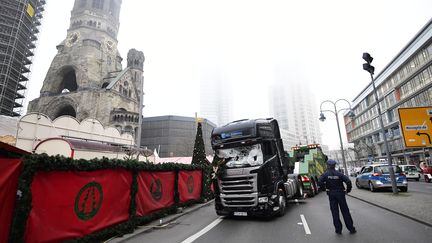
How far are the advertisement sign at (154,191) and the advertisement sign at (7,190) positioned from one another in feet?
12.9

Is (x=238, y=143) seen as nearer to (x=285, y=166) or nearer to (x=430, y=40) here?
(x=285, y=166)

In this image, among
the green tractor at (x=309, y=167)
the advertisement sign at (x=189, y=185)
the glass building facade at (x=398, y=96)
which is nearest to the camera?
the advertisement sign at (x=189, y=185)

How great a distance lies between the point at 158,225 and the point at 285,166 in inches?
224

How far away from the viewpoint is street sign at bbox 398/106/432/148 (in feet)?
30.3

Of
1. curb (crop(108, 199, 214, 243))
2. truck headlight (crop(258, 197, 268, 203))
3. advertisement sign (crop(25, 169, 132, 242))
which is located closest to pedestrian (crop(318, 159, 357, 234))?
truck headlight (crop(258, 197, 268, 203))

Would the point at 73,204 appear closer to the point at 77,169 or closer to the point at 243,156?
the point at 77,169

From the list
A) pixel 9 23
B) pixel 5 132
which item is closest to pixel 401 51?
pixel 5 132

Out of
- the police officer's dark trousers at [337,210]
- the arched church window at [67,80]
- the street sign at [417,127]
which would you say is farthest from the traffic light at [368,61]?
the arched church window at [67,80]

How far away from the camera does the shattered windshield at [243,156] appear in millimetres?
8673

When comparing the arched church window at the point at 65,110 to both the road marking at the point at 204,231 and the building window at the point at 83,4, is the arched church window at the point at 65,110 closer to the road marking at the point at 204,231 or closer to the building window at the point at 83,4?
the building window at the point at 83,4

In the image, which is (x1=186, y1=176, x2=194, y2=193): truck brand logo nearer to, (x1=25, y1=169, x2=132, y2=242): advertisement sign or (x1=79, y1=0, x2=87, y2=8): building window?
(x1=25, y1=169, x2=132, y2=242): advertisement sign

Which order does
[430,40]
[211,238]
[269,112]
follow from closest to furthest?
[211,238]
[430,40]
[269,112]

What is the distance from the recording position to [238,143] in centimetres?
912

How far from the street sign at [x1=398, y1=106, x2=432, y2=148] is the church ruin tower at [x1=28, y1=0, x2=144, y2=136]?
49.1 m
